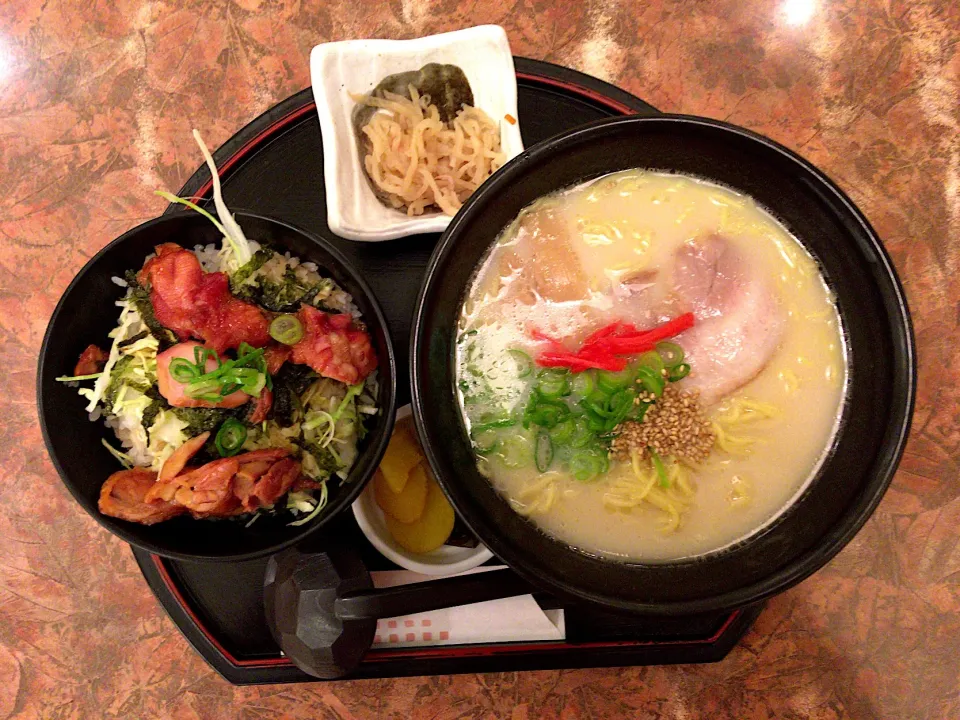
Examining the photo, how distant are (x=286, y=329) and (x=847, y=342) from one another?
1371 millimetres

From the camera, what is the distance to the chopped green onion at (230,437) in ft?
5.24

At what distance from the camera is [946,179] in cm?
208

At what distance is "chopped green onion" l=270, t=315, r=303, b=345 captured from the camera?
159cm

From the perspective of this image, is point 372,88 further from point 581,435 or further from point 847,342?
point 847,342

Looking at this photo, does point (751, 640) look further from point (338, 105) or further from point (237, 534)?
point (338, 105)

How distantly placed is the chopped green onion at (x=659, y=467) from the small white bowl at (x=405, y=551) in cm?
52

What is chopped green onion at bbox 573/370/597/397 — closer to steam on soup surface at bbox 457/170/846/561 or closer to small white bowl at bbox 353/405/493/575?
steam on soup surface at bbox 457/170/846/561

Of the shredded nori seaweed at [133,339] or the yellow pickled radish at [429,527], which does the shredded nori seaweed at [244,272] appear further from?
the yellow pickled radish at [429,527]

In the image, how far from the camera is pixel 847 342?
4.96ft

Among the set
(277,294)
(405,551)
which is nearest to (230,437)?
(277,294)

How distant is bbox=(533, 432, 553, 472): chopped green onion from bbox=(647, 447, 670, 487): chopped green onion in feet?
0.76

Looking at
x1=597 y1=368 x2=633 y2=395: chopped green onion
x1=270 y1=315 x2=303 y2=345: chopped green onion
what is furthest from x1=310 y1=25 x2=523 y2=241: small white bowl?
x1=597 y1=368 x2=633 y2=395: chopped green onion

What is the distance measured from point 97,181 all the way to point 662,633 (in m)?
2.28

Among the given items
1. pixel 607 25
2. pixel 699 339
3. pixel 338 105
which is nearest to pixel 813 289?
pixel 699 339
